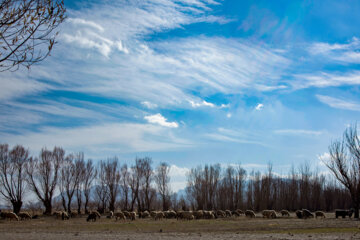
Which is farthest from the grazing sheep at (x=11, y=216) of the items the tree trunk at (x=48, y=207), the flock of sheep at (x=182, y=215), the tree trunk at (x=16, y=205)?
the tree trunk at (x=48, y=207)

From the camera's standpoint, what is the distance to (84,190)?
6906 centimetres

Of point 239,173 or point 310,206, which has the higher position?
point 239,173

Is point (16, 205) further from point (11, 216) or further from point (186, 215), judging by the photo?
point (186, 215)

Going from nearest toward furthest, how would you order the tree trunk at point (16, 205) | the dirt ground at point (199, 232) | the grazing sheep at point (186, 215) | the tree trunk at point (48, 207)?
the dirt ground at point (199, 232)
the grazing sheep at point (186, 215)
the tree trunk at point (16, 205)
the tree trunk at point (48, 207)

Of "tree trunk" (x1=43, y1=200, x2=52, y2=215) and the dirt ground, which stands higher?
the dirt ground

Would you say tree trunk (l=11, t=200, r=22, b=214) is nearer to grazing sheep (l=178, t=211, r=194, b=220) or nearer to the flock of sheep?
the flock of sheep

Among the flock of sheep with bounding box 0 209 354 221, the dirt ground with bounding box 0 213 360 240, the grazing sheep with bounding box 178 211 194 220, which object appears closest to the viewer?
the dirt ground with bounding box 0 213 360 240

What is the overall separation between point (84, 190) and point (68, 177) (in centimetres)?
523

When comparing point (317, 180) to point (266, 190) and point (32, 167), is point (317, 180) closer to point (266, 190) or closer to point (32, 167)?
point (266, 190)

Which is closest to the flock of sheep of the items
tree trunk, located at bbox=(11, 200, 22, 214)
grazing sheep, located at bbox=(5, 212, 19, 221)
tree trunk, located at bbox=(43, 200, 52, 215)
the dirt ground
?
grazing sheep, located at bbox=(5, 212, 19, 221)

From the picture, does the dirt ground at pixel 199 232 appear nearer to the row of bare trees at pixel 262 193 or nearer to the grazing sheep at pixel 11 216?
the grazing sheep at pixel 11 216

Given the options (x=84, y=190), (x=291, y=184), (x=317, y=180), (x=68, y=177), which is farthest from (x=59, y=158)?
(x=317, y=180)

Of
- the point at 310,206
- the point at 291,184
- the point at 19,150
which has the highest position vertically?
the point at 19,150

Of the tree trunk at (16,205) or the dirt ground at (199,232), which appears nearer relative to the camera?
the dirt ground at (199,232)
